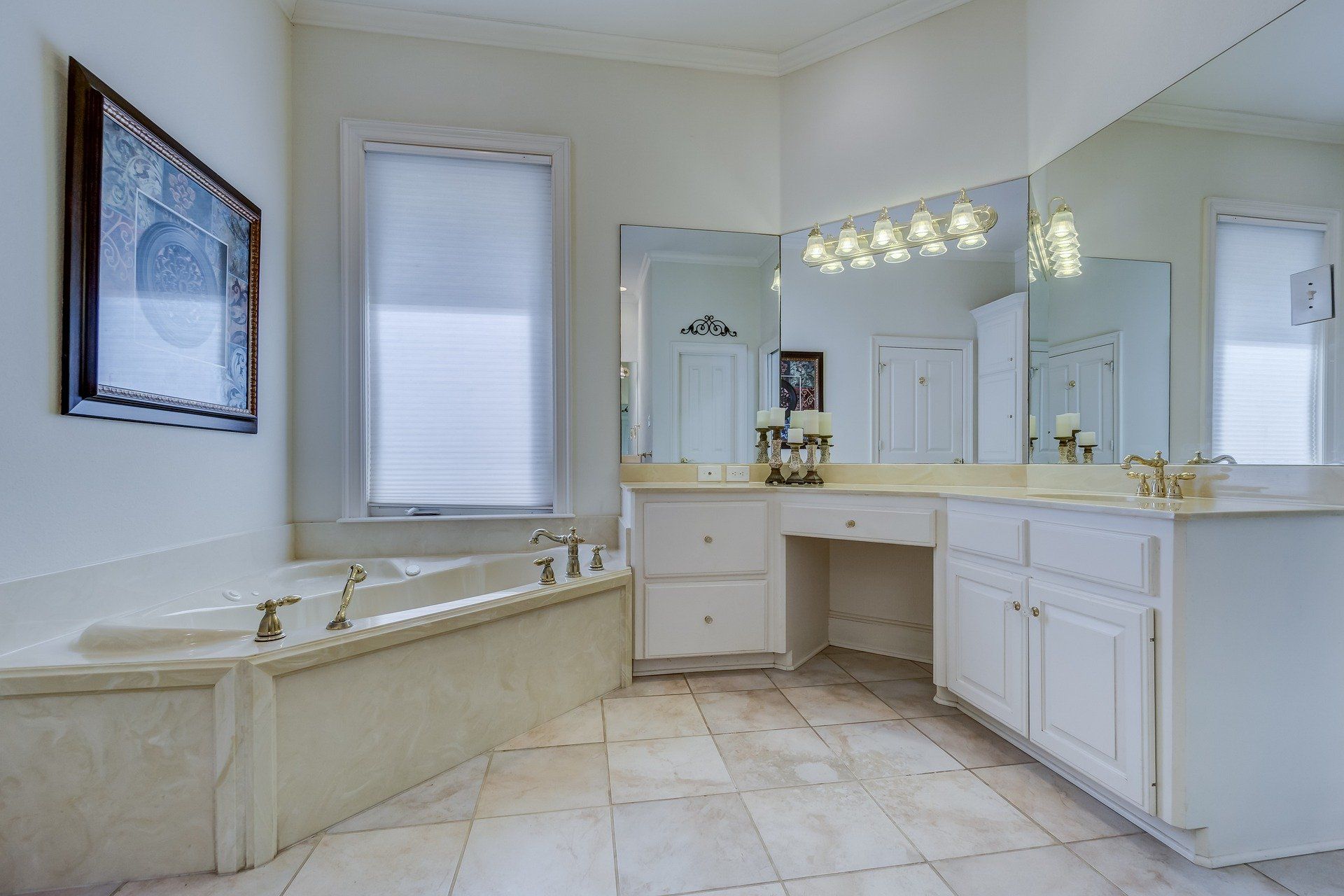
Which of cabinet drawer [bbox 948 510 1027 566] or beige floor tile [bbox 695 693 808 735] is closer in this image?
cabinet drawer [bbox 948 510 1027 566]

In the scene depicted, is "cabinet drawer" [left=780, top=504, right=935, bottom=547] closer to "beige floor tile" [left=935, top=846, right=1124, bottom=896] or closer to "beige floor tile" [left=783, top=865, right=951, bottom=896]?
"beige floor tile" [left=935, top=846, right=1124, bottom=896]

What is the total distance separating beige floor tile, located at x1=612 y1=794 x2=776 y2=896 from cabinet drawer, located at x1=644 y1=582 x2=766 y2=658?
2.75ft

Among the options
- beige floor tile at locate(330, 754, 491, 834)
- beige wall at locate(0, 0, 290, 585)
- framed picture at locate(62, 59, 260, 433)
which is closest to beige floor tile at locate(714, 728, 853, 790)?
beige floor tile at locate(330, 754, 491, 834)

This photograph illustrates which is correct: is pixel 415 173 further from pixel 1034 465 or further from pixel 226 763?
pixel 1034 465

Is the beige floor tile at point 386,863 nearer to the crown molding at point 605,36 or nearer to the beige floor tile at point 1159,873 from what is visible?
the beige floor tile at point 1159,873

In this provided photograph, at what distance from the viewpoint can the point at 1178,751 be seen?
4.36ft

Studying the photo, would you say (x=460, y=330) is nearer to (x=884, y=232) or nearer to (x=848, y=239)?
(x=848, y=239)

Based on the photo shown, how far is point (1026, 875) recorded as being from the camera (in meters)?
1.31

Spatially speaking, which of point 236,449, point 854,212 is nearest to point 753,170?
point 854,212

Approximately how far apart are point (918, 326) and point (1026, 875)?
1995 millimetres

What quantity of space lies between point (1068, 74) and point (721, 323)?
1.64 m

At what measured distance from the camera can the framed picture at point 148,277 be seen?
1.49 metres

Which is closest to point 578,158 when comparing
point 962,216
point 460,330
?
point 460,330

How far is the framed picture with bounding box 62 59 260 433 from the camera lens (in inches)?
58.6
